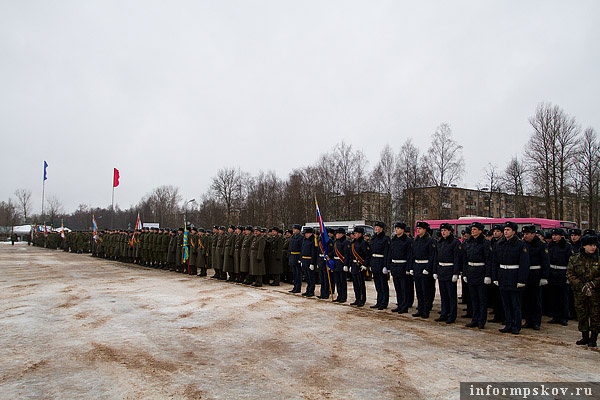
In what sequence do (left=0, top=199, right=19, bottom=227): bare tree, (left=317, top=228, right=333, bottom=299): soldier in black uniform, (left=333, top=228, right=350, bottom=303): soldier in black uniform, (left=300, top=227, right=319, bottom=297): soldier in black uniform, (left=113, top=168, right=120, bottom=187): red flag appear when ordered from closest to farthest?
(left=333, top=228, right=350, bottom=303): soldier in black uniform, (left=317, top=228, right=333, bottom=299): soldier in black uniform, (left=300, top=227, right=319, bottom=297): soldier in black uniform, (left=113, top=168, right=120, bottom=187): red flag, (left=0, top=199, right=19, bottom=227): bare tree

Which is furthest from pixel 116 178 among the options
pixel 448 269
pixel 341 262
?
pixel 448 269

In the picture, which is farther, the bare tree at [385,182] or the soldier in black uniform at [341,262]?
the bare tree at [385,182]

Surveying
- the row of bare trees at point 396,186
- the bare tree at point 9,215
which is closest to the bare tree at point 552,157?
the row of bare trees at point 396,186

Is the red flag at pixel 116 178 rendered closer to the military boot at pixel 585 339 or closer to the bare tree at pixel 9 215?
the military boot at pixel 585 339

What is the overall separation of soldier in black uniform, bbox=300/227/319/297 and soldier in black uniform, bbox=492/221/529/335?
5404mm

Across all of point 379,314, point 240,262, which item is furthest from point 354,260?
point 240,262

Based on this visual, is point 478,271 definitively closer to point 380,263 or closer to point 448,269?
point 448,269

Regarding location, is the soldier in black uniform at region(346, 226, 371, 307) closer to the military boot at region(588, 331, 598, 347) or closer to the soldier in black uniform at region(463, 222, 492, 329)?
the soldier in black uniform at region(463, 222, 492, 329)

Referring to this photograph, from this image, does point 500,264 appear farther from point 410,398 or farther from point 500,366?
point 410,398

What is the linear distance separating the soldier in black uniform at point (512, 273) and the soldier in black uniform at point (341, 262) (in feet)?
13.3

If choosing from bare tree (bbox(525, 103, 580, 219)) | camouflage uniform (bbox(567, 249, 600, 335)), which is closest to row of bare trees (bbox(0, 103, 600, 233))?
bare tree (bbox(525, 103, 580, 219))

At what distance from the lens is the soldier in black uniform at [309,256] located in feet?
41.4

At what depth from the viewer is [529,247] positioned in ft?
28.7

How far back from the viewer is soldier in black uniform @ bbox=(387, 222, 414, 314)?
→ 1005 centimetres
